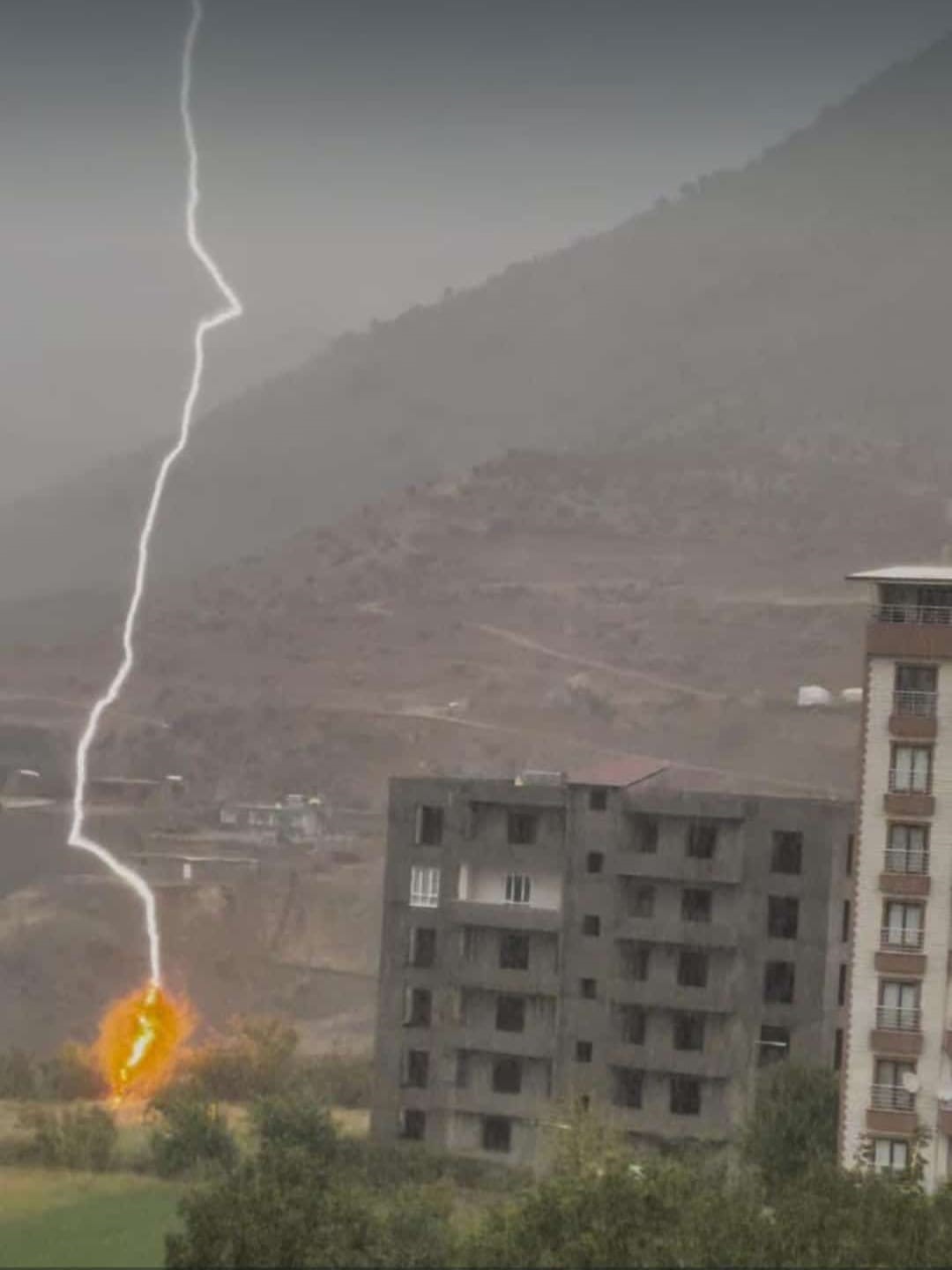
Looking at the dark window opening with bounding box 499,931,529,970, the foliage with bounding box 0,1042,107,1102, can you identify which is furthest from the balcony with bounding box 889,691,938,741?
the foliage with bounding box 0,1042,107,1102

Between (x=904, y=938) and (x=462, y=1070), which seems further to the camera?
(x=462, y=1070)

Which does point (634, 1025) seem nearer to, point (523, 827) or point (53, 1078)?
point (523, 827)

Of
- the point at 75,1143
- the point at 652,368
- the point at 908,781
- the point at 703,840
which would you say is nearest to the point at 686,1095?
the point at 703,840

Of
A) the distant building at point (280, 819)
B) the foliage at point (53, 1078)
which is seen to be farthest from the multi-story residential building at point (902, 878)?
the distant building at point (280, 819)

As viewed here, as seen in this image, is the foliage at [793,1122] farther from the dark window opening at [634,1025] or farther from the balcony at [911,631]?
the balcony at [911,631]

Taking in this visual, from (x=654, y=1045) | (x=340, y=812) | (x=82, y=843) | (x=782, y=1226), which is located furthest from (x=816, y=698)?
(x=782, y=1226)

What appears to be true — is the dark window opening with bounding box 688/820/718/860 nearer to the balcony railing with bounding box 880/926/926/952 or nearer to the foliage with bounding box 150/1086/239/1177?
the foliage with bounding box 150/1086/239/1177
